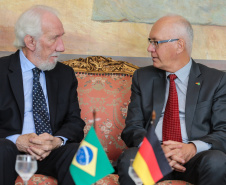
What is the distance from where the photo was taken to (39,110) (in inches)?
124

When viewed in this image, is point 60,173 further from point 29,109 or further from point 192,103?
point 192,103

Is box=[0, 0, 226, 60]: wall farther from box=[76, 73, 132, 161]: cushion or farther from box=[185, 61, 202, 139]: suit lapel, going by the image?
box=[185, 61, 202, 139]: suit lapel

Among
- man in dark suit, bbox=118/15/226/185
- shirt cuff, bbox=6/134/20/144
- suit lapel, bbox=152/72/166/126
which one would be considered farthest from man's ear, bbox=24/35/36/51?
suit lapel, bbox=152/72/166/126

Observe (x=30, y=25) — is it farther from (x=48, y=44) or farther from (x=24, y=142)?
(x=24, y=142)

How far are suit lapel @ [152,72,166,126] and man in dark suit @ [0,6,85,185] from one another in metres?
0.65

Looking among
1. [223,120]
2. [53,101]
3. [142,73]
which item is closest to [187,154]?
[223,120]

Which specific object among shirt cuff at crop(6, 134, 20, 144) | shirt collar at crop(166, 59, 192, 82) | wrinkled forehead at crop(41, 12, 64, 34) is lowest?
shirt cuff at crop(6, 134, 20, 144)

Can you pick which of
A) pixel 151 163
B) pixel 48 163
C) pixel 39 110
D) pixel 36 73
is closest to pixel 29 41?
pixel 36 73

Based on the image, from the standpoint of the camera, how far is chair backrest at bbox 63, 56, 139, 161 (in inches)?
142

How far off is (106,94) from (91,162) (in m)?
1.79

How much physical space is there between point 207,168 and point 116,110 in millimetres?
1254

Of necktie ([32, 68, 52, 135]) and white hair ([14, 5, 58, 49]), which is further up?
white hair ([14, 5, 58, 49])

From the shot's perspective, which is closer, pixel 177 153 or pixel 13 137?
pixel 177 153

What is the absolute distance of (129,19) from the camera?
4.09 metres
